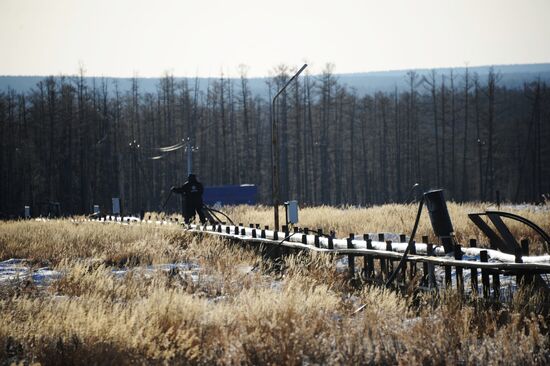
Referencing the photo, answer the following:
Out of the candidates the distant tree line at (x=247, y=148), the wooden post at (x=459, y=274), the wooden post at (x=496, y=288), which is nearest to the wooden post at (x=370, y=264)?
the wooden post at (x=459, y=274)

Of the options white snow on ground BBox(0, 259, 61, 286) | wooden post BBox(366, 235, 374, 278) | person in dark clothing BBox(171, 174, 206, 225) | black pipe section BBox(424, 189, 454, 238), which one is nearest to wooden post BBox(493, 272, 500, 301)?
black pipe section BBox(424, 189, 454, 238)

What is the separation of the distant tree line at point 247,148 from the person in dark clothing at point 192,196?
34930mm

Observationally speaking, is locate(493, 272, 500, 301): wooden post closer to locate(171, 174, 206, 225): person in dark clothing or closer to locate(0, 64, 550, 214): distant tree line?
locate(171, 174, 206, 225): person in dark clothing

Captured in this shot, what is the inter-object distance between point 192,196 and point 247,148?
39553 mm

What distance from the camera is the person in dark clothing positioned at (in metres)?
18.7

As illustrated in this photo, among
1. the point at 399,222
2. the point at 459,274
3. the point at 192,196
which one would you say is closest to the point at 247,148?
the point at 192,196

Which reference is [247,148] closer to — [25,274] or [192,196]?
[192,196]

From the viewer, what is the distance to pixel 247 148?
2293 inches

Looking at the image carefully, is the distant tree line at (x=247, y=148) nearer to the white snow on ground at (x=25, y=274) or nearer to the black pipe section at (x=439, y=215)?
the white snow on ground at (x=25, y=274)

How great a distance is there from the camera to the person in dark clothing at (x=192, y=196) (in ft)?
61.5

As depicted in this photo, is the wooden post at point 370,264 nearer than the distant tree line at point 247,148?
Yes

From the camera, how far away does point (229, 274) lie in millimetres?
Answer: 9875

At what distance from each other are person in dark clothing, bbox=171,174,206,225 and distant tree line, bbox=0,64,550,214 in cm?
3493

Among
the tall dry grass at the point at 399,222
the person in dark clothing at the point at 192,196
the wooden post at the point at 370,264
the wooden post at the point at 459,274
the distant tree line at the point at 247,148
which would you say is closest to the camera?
the wooden post at the point at 459,274
